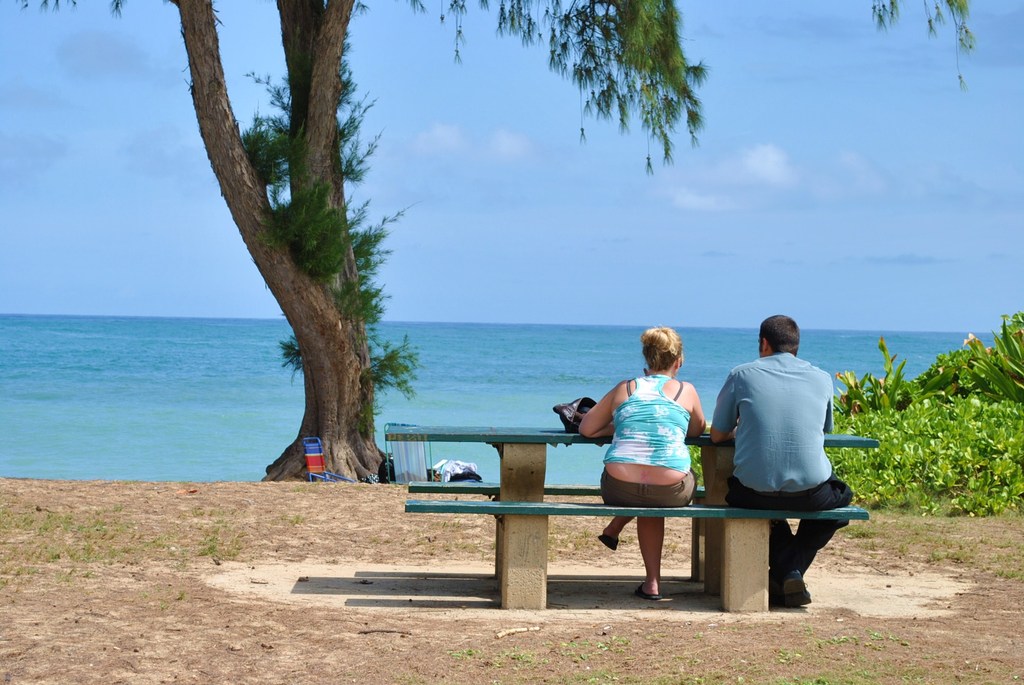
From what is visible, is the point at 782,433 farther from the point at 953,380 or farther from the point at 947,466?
the point at 953,380

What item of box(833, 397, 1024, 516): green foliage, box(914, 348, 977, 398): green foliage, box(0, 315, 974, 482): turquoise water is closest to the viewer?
box(833, 397, 1024, 516): green foliage

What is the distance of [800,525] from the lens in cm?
550

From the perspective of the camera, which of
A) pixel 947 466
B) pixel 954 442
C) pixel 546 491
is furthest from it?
pixel 954 442

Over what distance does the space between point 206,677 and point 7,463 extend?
14586 mm

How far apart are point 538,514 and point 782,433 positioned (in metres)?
1.18

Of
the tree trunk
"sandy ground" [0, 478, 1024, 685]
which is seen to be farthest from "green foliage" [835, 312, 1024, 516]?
the tree trunk

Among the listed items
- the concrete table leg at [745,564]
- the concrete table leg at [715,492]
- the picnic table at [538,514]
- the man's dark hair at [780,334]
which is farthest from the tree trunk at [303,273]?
the concrete table leg at [745,564]

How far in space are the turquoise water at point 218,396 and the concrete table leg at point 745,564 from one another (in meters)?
7.53

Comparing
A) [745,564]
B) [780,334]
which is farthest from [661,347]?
[745,564]

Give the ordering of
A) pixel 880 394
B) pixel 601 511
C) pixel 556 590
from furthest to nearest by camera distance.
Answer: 1. pixel 880 394
2. pixel 556 590
3. pixel 601 511

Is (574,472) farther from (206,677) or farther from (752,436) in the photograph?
(206,677)

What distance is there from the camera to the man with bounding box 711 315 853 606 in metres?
5.23

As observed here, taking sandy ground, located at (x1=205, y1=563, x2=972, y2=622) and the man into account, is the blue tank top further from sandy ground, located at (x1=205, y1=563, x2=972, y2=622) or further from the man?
sandy ground, located at (x1=205, y1=563, x2=972, y2=622)

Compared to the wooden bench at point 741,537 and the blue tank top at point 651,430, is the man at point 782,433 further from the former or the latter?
the blue tank top at point 651,430
